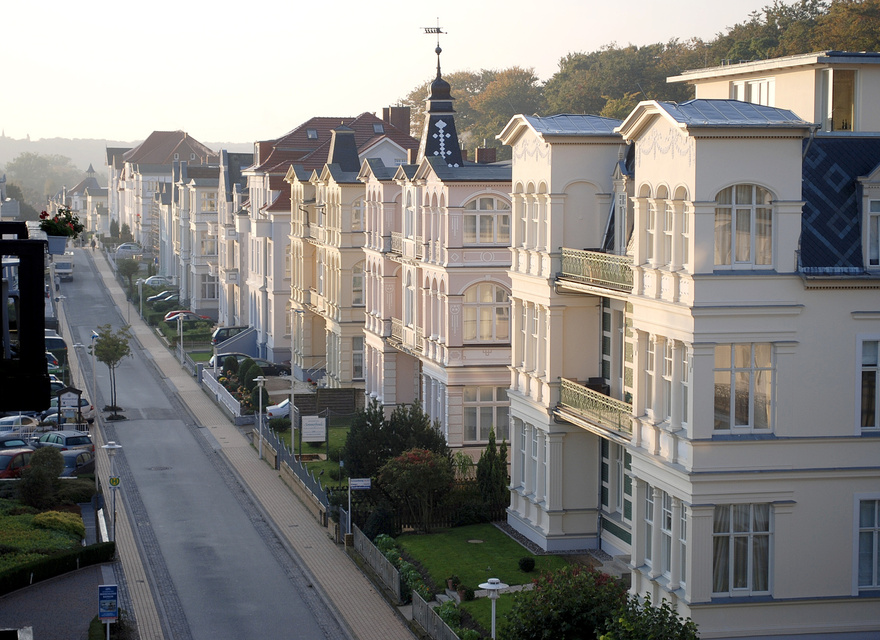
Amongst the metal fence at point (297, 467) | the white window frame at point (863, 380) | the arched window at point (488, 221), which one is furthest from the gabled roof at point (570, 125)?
the metal fence at point (297, 467)

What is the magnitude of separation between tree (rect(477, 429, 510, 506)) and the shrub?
37.9 feet

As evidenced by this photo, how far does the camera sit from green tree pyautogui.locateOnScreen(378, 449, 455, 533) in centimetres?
3406

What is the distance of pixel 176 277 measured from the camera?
4188 inches

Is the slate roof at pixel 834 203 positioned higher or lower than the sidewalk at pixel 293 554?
higher

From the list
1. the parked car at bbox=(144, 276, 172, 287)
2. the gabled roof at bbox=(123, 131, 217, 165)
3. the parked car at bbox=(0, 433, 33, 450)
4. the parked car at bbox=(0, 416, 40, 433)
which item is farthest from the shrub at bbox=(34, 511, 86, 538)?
the gabled roof at bbox=(123, 131, 217, 165)

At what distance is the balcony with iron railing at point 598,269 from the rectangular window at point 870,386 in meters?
5.00

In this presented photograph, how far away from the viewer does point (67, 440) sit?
4691 centimetres

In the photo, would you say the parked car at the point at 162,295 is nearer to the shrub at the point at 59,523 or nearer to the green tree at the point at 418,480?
the shrub at the point at 59,523

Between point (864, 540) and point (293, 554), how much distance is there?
55.0 ft

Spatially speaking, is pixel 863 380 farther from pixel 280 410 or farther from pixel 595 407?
pixel 280 410

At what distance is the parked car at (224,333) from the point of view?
75.4m

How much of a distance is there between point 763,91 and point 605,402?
27.0 ft

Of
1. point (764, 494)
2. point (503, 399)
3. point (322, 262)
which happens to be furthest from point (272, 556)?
point (322, 262)

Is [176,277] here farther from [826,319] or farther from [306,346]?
[826,319]
